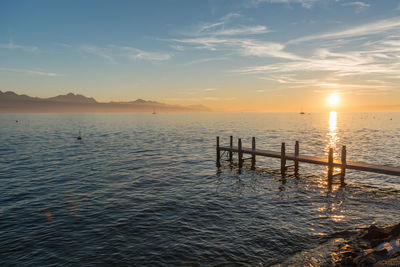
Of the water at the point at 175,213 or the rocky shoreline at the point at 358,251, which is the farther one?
the water at the point at 175,213

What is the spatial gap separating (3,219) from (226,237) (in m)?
12.8

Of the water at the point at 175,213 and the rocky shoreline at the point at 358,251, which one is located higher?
the rocky shoreline at the point at 358,251

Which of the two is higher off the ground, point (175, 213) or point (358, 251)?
point (358, 251)

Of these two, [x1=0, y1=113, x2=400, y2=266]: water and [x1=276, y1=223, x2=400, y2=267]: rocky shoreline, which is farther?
[x1=0, y1=113, x2=400, y2=266]: water

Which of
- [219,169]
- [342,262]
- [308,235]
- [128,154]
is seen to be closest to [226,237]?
[308,235]

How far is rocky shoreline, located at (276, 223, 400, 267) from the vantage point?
8.85 meters

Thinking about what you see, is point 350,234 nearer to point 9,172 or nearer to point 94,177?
point 94,177

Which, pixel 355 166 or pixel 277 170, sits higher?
pixel 355 166

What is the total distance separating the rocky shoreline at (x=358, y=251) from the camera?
885 cm

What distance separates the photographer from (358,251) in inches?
412

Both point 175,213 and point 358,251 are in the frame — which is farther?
point 175,213

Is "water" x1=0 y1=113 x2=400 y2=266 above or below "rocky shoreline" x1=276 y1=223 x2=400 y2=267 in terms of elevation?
below

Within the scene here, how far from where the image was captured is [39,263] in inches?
416

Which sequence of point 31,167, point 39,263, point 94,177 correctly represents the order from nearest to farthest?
point 39,263 < point 94,177 < point 31,167
